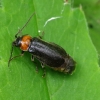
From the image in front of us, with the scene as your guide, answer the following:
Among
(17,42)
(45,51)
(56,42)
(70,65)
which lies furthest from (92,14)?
(17,42)

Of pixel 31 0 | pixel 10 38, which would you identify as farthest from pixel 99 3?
pixel 10 38

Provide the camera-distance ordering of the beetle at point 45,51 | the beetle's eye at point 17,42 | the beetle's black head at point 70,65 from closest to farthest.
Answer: the beetle's eye at point 17,42, the beetle at point 45,51, the beetle's black head at point 70,65

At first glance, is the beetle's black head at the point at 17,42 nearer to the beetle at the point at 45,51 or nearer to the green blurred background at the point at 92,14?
the beetle at the point at 45,51

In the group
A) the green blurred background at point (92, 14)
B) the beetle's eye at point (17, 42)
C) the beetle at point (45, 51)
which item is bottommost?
the green blurred background at point (92, 14)

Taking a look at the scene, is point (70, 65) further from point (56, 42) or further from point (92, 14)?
point (92, 14)

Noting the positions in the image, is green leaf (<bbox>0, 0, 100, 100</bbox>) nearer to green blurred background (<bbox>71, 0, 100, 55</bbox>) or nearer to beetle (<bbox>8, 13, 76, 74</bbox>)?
beetle (<bbox>8, 13, 76, 74</bbox>)

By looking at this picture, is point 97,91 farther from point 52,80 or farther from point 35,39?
point 35,39

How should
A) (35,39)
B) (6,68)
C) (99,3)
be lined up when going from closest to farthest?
(6,68) < (35,39) < (99,3)

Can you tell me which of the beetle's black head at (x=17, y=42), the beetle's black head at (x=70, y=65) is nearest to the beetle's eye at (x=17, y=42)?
the beetle's black head at (x=17, y=42)

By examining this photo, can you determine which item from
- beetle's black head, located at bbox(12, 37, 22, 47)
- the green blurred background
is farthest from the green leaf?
the green blurred background
